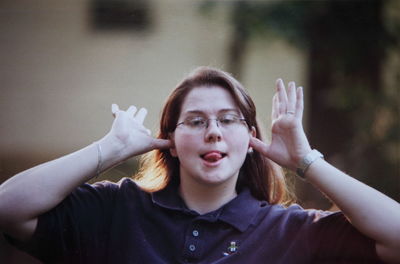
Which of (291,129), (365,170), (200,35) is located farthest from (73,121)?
(365,170)

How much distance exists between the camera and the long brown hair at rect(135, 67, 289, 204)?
1393mm

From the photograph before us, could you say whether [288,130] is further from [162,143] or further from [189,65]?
[189,65]

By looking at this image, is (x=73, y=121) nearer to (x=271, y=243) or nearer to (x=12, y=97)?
(x=12, y=97)

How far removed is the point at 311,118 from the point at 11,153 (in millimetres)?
1290

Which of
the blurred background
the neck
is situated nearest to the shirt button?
the neck

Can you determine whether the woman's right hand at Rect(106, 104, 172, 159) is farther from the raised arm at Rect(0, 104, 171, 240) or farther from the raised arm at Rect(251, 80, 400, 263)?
the raised arm at Rect(251, 80, 400, 263)

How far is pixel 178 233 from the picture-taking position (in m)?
1.33

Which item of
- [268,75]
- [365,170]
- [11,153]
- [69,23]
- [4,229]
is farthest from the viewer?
[365,170]

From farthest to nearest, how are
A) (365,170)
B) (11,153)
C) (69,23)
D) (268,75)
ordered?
1. (365,170)
2. (268,75)
3. (69,23)
4. (11,153)

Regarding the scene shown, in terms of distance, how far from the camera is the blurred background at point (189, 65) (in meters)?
1.90

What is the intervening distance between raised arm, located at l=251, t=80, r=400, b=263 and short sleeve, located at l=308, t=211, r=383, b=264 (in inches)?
1.2

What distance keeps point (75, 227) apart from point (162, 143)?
292 millimetres

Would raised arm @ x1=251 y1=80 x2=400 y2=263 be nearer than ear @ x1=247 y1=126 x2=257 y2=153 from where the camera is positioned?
Yes

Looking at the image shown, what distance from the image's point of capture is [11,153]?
1.82 meters
